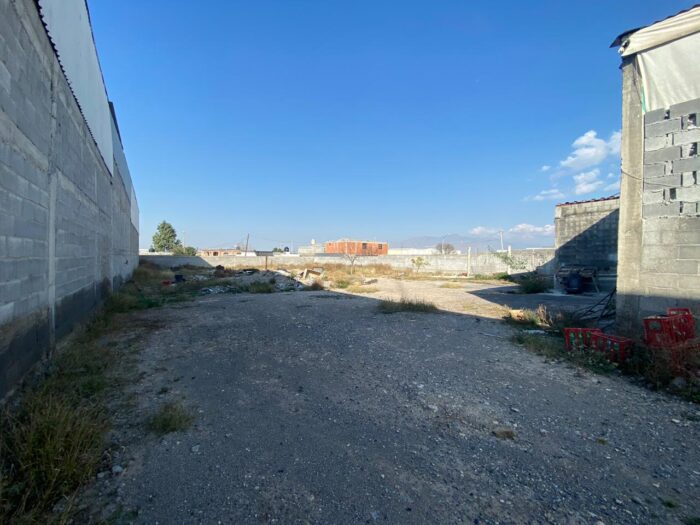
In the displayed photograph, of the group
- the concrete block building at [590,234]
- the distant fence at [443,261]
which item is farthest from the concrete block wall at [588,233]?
the distant fence at [443,261]

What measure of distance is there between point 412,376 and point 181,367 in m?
2.83

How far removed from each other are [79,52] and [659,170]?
8953 millimetres

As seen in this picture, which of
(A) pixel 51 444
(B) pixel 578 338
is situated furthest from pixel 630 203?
(A) pixel 51 444

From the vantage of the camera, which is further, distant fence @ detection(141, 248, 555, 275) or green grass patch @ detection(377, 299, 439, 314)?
distant fence @ detection(141, 248, 555, 275)

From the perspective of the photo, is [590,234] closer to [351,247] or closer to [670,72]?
[670,72]

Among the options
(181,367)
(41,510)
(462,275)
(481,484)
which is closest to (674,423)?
(481,484)

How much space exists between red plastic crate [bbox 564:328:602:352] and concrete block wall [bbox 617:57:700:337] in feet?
3.20

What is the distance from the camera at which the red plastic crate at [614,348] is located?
4.49m

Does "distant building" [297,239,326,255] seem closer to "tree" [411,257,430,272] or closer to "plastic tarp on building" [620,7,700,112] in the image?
"tree" [411,257,430,272]

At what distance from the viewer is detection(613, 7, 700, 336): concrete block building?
4.72 meters

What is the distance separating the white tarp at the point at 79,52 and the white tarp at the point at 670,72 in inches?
302

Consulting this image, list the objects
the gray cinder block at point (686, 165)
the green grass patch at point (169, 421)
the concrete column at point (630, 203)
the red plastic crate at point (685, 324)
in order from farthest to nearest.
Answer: the concrete column at point (630, 203) → the gray cinder block at point (686, 165) → the red plastic crate at point (685, 324) → the green grass patch at point (169, 421)

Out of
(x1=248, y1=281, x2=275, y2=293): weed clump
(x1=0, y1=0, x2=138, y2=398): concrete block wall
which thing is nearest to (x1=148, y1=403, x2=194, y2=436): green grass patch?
(x1=0, y1=0, x2=138, y2=398): concrete block wall

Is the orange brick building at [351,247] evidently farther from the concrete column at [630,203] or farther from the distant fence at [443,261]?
the concrete column at [630,203]
